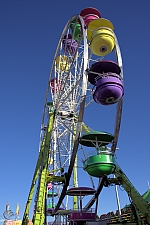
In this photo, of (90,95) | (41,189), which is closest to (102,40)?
(90,95)

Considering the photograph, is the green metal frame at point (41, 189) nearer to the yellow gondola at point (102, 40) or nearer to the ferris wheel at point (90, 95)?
the ferris wheel at point (90, 95)

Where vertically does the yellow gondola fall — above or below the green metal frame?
above

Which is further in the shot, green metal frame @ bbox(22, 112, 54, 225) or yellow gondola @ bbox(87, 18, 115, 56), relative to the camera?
green metal frame @ bbox(22, 112, 54, 225)

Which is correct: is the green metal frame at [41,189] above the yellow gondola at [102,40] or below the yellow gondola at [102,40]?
below

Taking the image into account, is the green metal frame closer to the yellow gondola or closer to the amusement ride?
the amusement ride

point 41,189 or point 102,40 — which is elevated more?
point 102,40

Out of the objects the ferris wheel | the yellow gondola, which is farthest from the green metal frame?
the yellow gondola

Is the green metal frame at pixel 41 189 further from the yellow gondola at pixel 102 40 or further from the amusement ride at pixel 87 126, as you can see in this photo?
the yellow gondola at pixel 102 40

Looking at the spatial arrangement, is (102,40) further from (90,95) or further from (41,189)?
(41,189)

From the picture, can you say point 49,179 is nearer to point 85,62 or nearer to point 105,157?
point 105,157

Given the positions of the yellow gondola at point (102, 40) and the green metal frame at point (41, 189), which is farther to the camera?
the green metal frame at point (41, 189)

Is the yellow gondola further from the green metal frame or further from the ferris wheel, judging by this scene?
the green metal frame

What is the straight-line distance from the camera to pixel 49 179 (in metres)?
15.7

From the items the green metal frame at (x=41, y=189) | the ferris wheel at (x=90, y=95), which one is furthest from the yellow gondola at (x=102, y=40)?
the green metal frame at (x=41, y=189)
